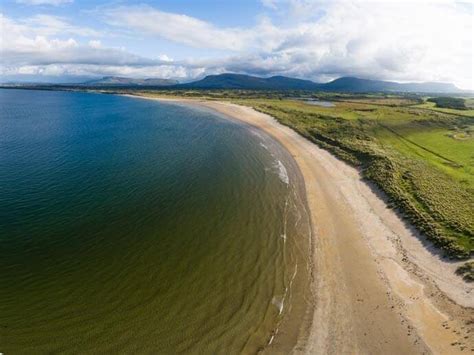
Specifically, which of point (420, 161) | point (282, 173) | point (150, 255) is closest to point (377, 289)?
point (150, 255)

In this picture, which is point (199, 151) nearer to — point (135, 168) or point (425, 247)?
point (135, 168)

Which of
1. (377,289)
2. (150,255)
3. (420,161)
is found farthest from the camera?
(420,161)

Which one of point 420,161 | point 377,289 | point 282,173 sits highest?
point 420,161

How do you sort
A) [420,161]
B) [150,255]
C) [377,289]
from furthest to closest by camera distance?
1. [420,161]
2. [150,255]
3. [377,289]

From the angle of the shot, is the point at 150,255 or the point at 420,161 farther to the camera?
the point at 420,161

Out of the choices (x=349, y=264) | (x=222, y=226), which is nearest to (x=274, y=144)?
(x=222, y=226)

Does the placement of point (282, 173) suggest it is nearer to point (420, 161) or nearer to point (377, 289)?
point (420, 161)

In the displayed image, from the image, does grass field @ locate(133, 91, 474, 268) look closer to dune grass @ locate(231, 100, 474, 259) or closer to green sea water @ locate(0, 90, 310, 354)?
dune grass @ locate(231, 100, 474, 259)
